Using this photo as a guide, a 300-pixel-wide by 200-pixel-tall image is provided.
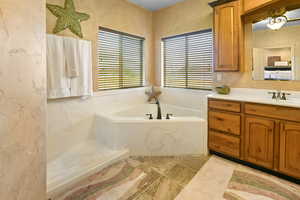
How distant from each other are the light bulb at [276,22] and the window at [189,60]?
0.88m

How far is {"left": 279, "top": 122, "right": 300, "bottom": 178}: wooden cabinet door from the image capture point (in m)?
1.80

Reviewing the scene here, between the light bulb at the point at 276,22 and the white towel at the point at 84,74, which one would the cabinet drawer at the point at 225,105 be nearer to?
the light bulb at the point at 276,22

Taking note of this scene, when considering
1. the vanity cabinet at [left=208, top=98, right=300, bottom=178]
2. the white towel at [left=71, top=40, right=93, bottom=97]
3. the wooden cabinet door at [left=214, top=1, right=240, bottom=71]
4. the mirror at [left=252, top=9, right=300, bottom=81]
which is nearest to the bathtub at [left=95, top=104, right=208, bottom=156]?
the vanity cabinet at [left=208, top=98, right=300, bottom=178]

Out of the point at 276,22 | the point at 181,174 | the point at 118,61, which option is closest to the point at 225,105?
the point at 181,174

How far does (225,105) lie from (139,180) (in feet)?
4.93

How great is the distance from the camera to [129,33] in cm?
335

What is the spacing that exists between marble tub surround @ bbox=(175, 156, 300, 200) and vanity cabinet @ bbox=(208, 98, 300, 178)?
0.14m

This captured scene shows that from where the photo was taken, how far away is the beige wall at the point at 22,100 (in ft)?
2.32

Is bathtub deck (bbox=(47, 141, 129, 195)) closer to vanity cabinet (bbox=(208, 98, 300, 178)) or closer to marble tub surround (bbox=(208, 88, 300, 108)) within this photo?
vanity cabinet (bbox=(208, 98, 300, 178))

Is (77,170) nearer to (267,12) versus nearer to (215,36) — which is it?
(215,36)

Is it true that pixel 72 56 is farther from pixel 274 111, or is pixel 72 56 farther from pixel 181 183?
pixel 274 111

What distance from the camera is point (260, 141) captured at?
2.04 m

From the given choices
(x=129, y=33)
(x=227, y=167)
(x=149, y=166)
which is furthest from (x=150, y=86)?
(x=227, y=167)

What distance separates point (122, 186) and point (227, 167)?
1.38 metres
